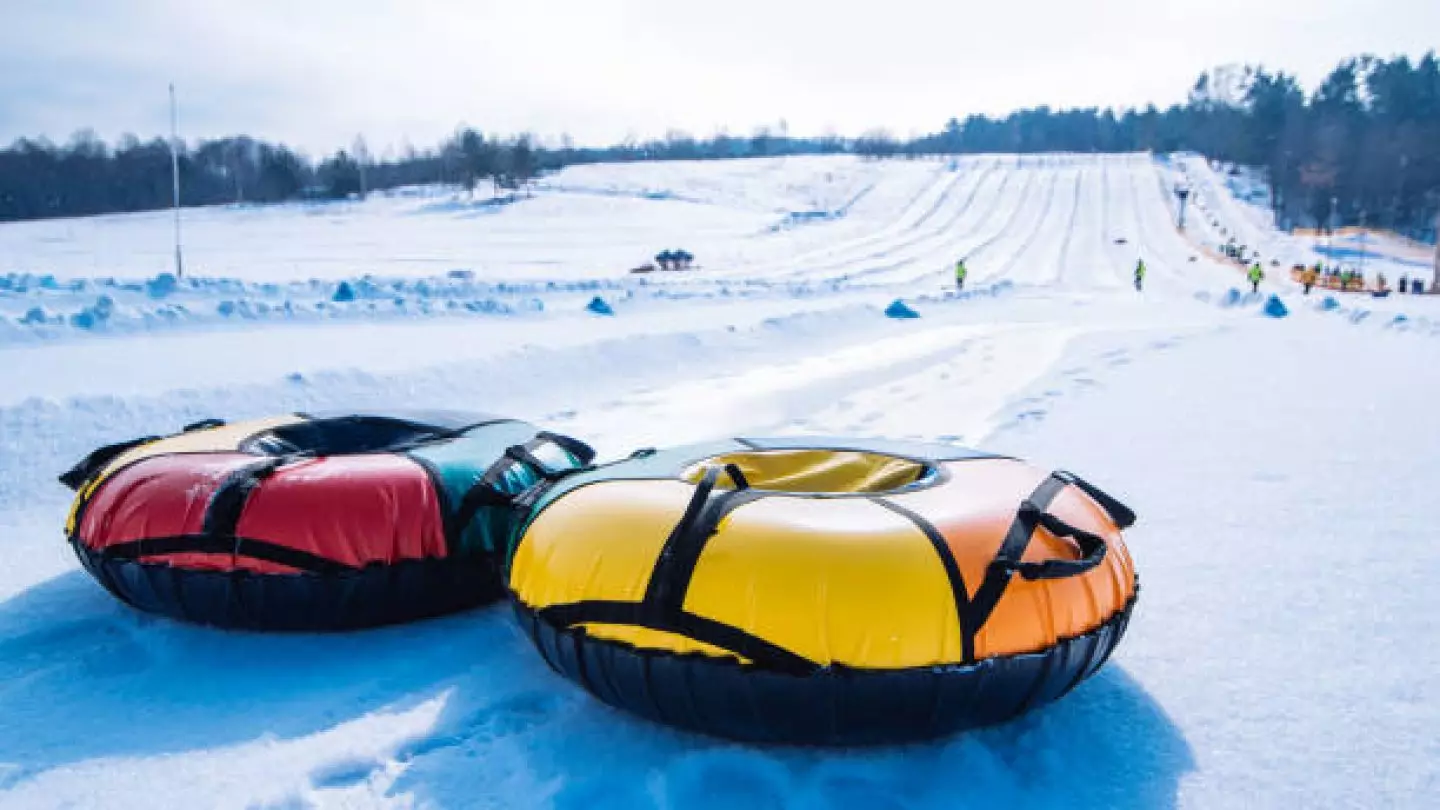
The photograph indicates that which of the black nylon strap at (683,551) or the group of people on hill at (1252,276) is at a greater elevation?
the group of people on hill at (1252,276)

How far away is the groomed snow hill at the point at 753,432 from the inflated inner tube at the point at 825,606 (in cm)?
18

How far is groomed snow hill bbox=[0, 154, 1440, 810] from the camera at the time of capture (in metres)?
2.22

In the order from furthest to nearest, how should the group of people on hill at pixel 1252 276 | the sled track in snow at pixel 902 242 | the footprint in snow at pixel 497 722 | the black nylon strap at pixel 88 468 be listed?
1. the sled track in snow at pixel 902 242
2. the group of people on hill at pixel 1252 276
3. the black nylon strap at pixel 88 468
4. the footprint in snow at pixel 497 722

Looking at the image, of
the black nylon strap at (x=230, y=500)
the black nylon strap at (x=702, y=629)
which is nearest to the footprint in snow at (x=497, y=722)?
the black nylon strap at (x=702, y=629)

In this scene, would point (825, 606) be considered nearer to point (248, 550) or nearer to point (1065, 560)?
point (1065, 560)

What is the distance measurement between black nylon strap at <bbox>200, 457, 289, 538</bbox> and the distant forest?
4914 centimetres

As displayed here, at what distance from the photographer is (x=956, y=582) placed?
84.9 inches

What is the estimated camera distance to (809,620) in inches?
82.7

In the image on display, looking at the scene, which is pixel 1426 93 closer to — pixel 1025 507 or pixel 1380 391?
pixel 1380 391

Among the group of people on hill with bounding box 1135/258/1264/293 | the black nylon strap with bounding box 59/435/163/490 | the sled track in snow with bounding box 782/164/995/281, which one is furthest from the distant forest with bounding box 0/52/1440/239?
the black nylon strap with bounding box 59/435/163/490

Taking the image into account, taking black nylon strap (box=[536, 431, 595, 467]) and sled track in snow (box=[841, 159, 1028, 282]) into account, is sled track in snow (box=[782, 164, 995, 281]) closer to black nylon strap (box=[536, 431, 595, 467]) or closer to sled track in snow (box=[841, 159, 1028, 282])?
sled track in snow (box=[841, 159, 1028, 282])

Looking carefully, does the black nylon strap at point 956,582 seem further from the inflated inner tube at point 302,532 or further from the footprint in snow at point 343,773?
the footprint in snow at point 343,773

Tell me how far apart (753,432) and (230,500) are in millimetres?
3953

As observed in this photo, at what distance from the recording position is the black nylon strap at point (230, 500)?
279 centimetres
